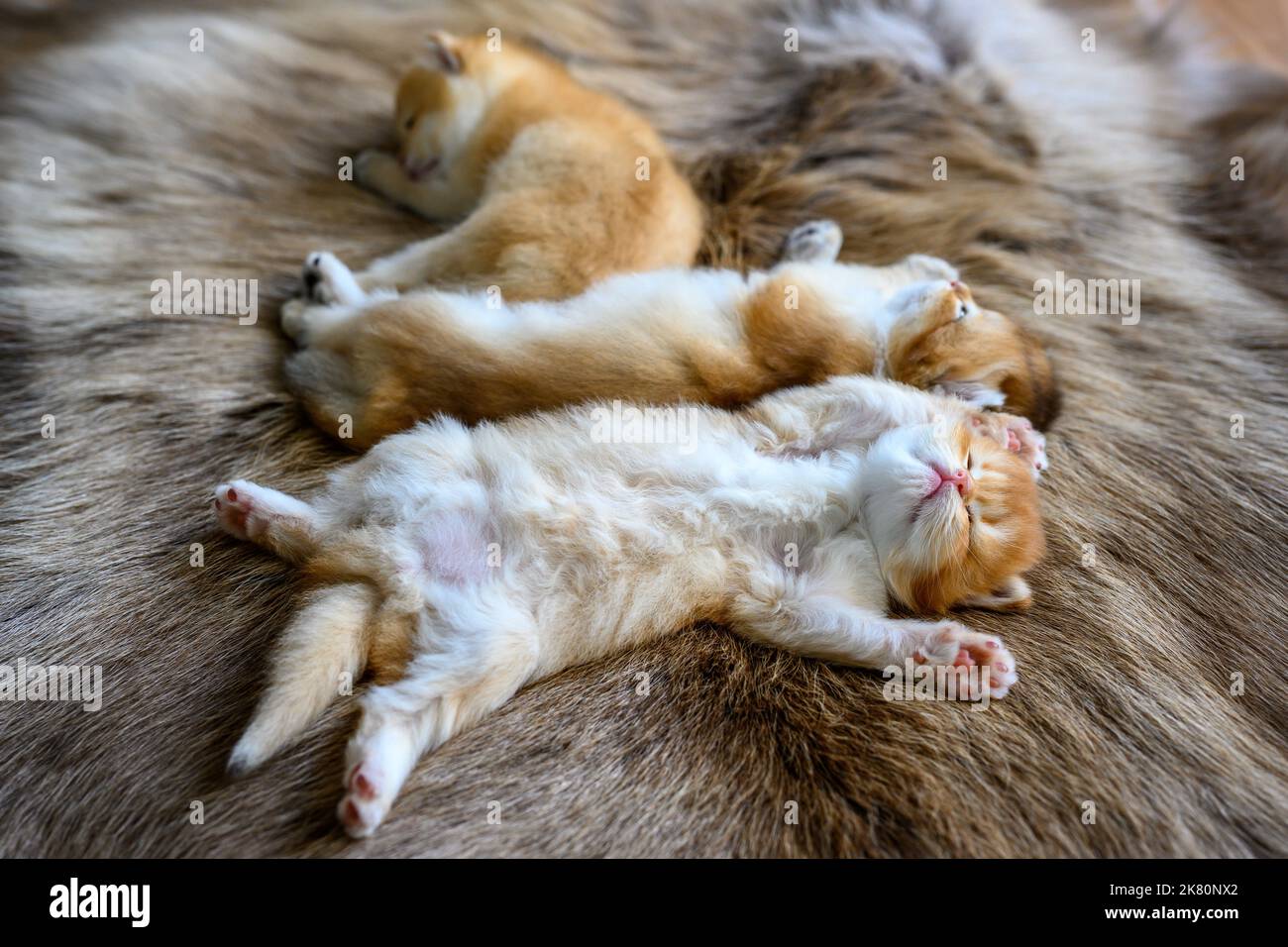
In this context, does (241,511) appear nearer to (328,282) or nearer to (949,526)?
(328,282)

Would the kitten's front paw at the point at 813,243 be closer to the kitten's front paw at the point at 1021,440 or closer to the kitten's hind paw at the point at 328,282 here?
the kitten's front paw at the point at 1021,440

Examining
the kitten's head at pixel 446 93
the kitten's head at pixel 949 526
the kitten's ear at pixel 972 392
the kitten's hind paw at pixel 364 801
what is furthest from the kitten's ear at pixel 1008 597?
the kitten's head at pixel 446 93

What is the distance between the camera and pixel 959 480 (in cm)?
109

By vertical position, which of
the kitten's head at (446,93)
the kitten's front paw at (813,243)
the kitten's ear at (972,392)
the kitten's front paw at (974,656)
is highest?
the kitten's head at (446,93)

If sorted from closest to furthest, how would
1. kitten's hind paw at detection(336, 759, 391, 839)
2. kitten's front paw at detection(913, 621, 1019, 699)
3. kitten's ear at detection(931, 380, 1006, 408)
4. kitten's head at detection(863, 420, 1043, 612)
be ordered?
kitten's hind paw at detection(336, 759, 391, 839) → kitten's front paw at detection(913, 621, 1019, 699) → kitten's head at detection(863, 420, 1043, 612) → kitten's ear at detection(931, 380, 1006, 408)

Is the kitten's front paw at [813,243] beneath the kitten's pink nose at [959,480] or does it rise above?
above

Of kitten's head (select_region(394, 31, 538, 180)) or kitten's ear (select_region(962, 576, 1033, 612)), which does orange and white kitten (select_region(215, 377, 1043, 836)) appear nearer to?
kitten's ear (select_region(962, 576, 1033, 612))

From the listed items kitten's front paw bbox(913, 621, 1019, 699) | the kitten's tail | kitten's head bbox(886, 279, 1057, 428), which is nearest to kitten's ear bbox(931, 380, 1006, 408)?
kitten's head bbox(886, 279, 1057, 428)

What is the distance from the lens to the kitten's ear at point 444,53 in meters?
1.43

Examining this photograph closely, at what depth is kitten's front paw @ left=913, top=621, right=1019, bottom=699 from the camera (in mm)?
974

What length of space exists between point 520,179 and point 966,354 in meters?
0.60

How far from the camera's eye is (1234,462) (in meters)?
1.12

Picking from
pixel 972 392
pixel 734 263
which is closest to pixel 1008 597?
pixel 972 392

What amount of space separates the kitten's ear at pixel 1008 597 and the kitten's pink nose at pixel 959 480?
0.35 ft
